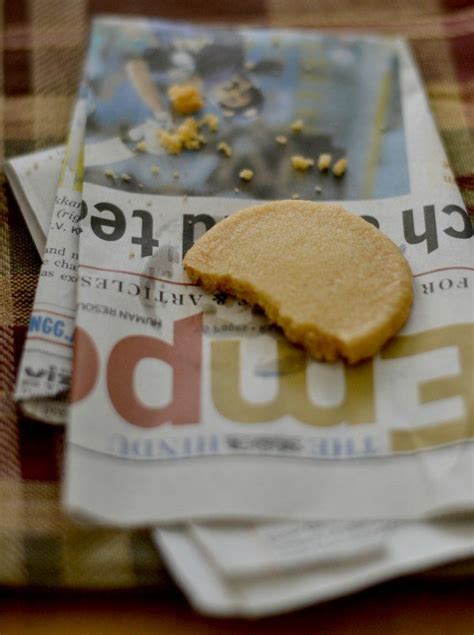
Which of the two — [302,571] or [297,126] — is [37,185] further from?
[302,571]

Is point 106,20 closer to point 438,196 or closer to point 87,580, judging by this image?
point 438,196

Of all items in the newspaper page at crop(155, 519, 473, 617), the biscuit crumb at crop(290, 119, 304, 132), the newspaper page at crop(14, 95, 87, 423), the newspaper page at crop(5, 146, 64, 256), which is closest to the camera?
the newspaper page at crop(155, 519, 473, 617)

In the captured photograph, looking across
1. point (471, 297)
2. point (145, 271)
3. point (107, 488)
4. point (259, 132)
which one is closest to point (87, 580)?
point (107, 488)

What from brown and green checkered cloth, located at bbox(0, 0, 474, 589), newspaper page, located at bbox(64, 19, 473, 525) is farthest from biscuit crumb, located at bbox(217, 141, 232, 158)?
brown and green checkered cloth, located at bbox(0, 0, 474, 589)

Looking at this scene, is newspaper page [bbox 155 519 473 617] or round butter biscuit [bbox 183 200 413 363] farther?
round butter biscuit [bbox 183 200 413 363]

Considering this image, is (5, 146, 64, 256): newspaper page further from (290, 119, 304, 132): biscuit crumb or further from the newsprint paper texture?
(290, 119, 304, 132): biscuit crumb

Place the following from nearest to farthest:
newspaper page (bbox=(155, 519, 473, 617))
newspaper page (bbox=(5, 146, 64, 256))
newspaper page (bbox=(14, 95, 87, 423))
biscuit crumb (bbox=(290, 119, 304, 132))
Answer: newspaper page (bbox=(155, 519, 473, 617)) → newspaper page (bbox=(14, 95, 87, 423)) → newspaper page (bbox=(5, 146, 64, 256)) → biscuit crumb (bbox=(290, 119, 304, 132))
